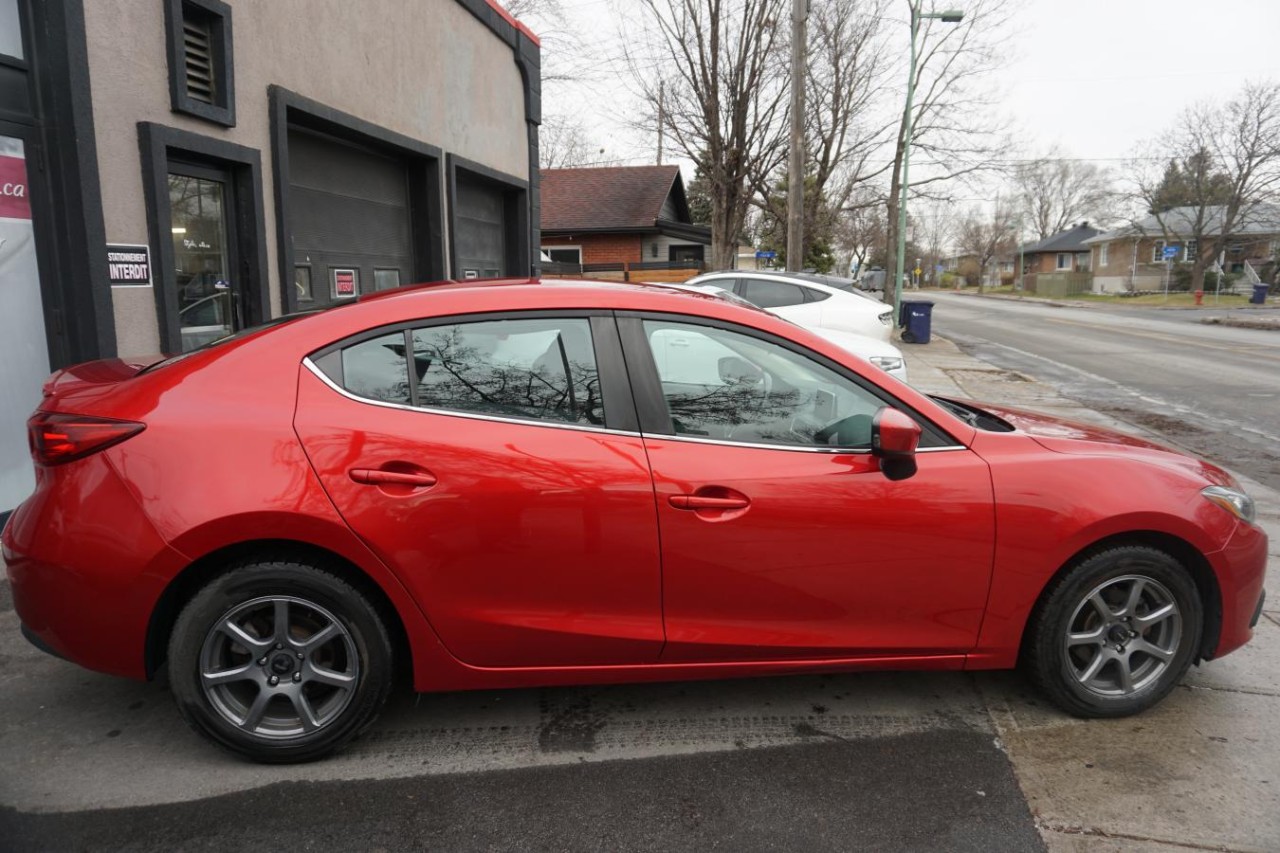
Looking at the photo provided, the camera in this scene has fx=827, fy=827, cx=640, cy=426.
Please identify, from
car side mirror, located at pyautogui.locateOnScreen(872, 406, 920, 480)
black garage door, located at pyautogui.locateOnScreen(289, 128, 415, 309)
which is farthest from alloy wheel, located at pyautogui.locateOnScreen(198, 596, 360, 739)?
black garage door, located at pyautogui.locateOnScreen(289, 128, 415, 309)

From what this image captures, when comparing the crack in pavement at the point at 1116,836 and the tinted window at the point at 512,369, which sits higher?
the tinted window at the point at 512,369

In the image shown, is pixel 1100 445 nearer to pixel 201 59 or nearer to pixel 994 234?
pixel 201 59

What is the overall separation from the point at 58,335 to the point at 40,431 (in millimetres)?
2872

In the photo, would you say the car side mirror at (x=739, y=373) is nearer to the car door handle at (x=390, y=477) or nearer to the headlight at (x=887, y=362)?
the car door handle at (x=390, y=477)

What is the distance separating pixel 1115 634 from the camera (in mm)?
3014

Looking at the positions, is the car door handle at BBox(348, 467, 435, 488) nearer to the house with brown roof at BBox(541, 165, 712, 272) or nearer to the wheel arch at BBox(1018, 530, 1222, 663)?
the wheel arch at BBox(1018, 530, 1222, 663)

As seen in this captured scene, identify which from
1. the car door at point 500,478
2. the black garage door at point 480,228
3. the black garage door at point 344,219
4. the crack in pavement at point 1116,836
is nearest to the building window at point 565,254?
the black garage door at point 480,228

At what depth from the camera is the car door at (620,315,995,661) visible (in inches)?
108

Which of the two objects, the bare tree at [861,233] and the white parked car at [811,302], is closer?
the white parked car at [811,302]

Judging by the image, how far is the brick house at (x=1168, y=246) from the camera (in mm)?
54625

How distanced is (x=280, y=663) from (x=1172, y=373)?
52.3ft

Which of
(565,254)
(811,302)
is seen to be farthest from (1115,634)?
(565,254)

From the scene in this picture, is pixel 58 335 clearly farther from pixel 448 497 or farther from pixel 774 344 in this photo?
pixel 774 344

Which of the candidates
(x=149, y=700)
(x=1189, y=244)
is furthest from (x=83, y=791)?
(x=1189, y=244)
